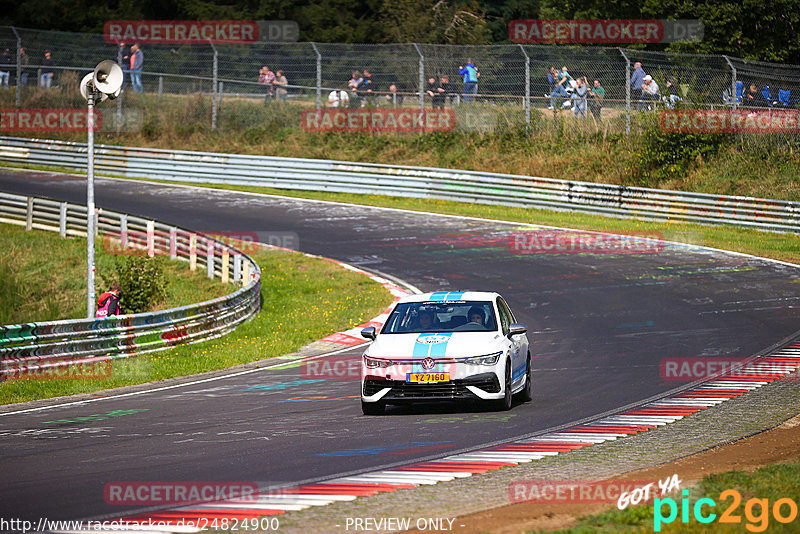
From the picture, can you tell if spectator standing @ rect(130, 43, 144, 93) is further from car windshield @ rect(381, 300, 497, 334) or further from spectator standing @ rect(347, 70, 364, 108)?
car windshield @ rect(381, 300, 497, 334)

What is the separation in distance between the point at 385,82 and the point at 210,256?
13.5 metres

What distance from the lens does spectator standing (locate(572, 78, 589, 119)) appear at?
34050 millimetres

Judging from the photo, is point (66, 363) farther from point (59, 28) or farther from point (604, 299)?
point (59, 28)

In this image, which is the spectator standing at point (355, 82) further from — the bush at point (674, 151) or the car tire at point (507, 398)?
the car tire at point (507, 398)

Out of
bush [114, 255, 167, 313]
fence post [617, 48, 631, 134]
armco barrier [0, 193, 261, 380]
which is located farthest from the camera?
fence post [617, 48, 631, 134]

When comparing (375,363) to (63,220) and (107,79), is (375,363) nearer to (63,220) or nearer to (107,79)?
(107,79)

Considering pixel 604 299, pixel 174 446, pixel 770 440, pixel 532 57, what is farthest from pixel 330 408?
pixel 532 57

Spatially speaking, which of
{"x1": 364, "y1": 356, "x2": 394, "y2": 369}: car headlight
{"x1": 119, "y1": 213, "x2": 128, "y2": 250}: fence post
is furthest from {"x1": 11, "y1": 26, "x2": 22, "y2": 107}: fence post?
{"x1": 364, "y1": 356, "x2": 394, "y2": 369}: car headlight

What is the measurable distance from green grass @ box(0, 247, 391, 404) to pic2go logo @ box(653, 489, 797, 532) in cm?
979

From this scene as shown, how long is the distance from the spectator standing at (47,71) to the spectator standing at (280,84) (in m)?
10.1

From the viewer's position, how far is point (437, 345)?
11828 millimetres

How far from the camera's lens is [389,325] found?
1269 cm

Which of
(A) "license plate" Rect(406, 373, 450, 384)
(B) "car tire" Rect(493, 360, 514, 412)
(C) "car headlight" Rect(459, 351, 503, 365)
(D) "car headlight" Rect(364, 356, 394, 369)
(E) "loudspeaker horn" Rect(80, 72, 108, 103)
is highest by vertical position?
(E) "loudspeaker horn" Rect(80, 72, 108, 103)

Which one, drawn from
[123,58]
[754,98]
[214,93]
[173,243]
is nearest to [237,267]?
[173,243]
